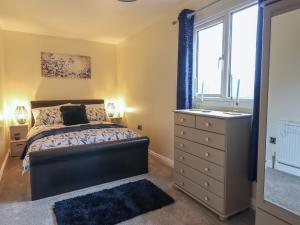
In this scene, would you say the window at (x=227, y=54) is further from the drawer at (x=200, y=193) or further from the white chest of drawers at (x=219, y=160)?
the drawer at (x=200, y=193)

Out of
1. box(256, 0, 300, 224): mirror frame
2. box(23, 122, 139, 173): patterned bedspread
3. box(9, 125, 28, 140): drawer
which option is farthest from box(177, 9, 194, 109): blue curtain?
box(9, 125, 28, 140): drawer

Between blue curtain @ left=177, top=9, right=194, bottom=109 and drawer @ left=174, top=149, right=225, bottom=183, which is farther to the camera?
blue curtain @ left=177, top=9, right=194, bottom=109

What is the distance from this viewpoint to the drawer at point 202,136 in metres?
1.90

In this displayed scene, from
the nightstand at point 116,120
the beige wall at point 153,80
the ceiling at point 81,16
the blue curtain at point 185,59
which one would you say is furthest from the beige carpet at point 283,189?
the nightstand at point 116,120

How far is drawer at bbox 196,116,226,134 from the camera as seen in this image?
1.87 meters

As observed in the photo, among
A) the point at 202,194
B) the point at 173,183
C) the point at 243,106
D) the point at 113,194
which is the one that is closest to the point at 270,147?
the point at 243,106

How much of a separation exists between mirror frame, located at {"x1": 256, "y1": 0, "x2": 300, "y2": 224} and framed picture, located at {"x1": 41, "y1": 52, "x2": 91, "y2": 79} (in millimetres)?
4027

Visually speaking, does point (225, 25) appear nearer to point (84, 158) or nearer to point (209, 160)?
point (209, 160)

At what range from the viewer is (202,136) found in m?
2.10

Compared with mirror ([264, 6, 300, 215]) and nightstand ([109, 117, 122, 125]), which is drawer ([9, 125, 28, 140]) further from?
mirror ([264, 6, 300, 215])

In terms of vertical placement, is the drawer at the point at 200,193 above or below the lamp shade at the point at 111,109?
below

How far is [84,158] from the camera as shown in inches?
103

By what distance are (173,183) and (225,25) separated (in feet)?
6.79

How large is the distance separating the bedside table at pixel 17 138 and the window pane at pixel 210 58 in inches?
133
